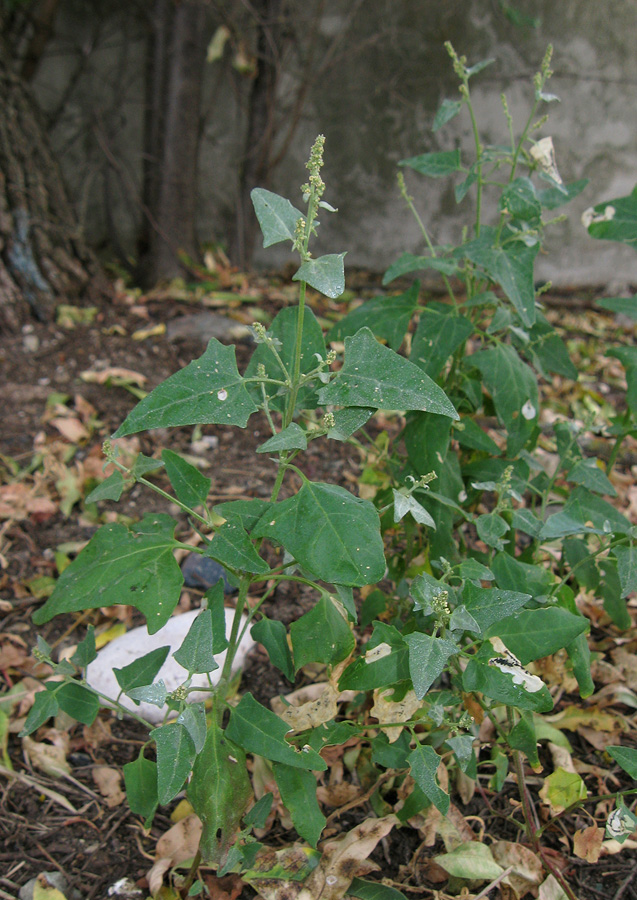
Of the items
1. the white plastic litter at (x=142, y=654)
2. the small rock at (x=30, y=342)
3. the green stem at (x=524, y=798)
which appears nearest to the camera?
the green stem at (x=524, y=798)

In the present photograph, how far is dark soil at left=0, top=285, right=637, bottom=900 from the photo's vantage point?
134 centimetres

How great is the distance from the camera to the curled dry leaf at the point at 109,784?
1463 millimetres

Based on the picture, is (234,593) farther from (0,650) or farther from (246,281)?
(246,281)

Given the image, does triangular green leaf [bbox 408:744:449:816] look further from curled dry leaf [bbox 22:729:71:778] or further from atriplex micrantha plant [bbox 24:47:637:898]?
curled dry leaf [bbox 22:729:71:778]

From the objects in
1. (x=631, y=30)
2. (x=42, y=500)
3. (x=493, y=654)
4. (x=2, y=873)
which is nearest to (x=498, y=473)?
(x=493, y=654)

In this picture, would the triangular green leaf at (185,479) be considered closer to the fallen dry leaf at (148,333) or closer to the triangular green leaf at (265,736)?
the triangular green leaf at (265,736)

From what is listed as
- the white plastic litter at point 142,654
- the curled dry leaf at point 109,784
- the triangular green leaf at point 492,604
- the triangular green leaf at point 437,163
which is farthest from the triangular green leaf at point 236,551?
the triangular green leaf at point 437,163

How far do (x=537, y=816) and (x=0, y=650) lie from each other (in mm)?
1326

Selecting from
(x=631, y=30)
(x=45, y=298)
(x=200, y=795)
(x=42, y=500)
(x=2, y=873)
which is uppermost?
(x=631, y=30)

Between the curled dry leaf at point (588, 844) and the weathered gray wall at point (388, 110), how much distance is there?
3605 millimetres

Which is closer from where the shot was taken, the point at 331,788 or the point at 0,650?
the point at 331,788

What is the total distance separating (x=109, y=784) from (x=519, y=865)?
85 centimetres

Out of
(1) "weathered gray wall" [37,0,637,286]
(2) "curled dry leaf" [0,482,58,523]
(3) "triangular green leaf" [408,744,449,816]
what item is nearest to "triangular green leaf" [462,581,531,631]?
(3) "triangular green leaf" [408,744,449,816]

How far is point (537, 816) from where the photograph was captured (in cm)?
142
